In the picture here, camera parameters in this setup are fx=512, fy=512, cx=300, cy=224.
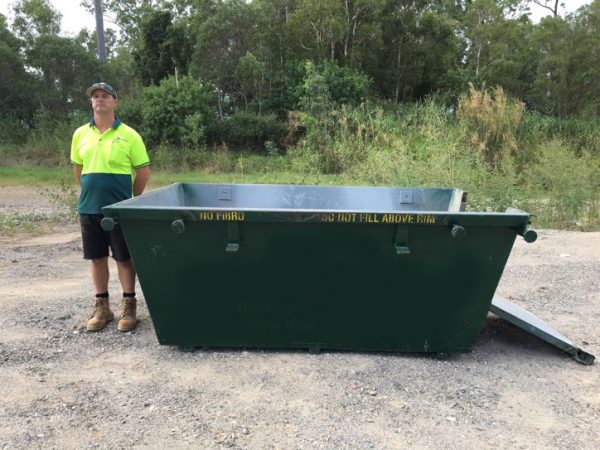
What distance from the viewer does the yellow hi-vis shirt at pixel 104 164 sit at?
367 cm

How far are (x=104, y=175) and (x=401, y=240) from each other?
2142mm

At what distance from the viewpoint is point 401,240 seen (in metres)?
3.08

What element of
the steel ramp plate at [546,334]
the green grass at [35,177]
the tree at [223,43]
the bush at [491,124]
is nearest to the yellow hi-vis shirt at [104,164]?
the steel ramp plate at [546,334]

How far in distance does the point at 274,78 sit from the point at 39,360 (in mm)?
19628

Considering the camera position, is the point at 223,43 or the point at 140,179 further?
the point at 223,43

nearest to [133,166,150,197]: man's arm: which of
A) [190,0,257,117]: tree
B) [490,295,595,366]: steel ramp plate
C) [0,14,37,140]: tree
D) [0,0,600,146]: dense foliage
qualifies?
[490,295,595,366]: steel ramp plate

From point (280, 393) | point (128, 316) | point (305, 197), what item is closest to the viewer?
point (280, 393)

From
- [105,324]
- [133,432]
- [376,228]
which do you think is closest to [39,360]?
[105,324]

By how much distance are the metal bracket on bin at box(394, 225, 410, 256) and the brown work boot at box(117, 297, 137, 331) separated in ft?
6.96

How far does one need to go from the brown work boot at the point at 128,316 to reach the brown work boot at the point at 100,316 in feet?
0.41

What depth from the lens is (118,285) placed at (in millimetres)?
5129

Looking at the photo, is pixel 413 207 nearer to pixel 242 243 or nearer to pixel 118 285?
pixel 242 243

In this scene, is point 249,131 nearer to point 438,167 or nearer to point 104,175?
point 438,167

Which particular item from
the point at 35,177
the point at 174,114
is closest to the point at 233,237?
the point at 35,177
